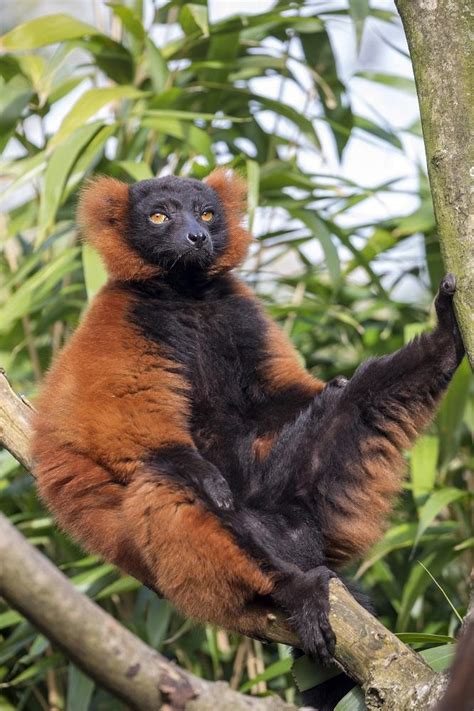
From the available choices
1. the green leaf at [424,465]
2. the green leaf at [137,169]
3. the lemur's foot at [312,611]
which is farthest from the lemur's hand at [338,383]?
the green leaf at [137,169]

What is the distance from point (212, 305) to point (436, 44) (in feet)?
5.14

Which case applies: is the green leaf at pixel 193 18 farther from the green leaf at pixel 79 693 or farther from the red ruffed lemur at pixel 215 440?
the green leaf at pixel 79 693

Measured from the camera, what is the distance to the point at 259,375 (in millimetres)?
3945

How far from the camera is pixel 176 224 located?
4.21 metres

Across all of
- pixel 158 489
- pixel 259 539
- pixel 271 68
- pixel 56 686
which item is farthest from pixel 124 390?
pixel 271 68

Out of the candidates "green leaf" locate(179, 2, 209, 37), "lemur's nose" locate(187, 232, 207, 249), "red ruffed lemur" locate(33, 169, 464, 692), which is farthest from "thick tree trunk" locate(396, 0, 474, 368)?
"green leaf" locate(179, 2, 209, 37)

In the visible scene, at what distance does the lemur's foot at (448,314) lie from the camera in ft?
9.73

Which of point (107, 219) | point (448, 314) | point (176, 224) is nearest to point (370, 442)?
point (448, 314)

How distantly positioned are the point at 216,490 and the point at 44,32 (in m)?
3.15

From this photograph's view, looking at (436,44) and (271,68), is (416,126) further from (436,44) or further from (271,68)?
(436,44)

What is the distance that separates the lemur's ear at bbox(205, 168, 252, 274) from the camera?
4357 mm

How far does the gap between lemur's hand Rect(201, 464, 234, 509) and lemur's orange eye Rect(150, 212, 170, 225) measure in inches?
55.9

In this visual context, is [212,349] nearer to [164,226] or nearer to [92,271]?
[164,226]

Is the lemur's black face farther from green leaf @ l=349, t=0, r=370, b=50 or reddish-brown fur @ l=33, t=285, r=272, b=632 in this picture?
green leaf @ l=349, t=0, r=370, b=50
